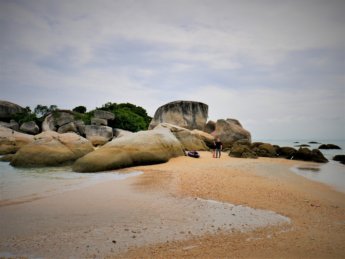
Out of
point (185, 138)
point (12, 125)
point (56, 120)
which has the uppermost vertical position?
point (56, 120)

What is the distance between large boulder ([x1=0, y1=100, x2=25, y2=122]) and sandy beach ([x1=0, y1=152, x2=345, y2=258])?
34.1m

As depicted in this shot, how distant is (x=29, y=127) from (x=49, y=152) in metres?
20.2

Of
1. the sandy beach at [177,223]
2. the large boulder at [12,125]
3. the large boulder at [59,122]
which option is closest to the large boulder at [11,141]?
the large boulder at [59,122]

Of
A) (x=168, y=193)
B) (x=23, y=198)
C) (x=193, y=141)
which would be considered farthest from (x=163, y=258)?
(x=193, y=141)

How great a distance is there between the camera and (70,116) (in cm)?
3156

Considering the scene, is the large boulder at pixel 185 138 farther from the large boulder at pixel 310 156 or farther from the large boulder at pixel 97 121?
the large boulder at pixel 97 121

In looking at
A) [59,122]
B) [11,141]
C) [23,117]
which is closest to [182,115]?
[59,122]

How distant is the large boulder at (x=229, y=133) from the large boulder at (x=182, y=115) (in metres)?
4.23

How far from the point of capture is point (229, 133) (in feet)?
91.1

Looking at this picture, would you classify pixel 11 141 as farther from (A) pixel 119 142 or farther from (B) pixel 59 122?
(A) pixel 119 142

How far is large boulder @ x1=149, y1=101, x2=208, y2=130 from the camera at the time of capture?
104ft

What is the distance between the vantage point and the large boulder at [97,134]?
28558 mm

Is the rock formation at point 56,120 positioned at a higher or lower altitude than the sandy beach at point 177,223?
higher

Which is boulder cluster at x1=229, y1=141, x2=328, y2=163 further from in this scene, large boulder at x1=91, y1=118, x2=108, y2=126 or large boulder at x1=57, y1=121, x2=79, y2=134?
large boulder at x1=57, y1=121, x2=79, y2=134
